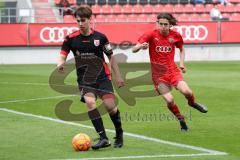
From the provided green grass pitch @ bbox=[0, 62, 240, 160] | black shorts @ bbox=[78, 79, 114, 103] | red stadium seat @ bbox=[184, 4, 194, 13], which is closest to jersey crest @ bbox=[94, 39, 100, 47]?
black shorts @ bbox=[78, 79, 114, 103]

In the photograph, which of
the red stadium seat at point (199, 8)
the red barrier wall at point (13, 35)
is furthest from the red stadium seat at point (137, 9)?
the red barrier wall at point (13, 35)

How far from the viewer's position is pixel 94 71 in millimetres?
11000

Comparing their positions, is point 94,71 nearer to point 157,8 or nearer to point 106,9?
point 106,9

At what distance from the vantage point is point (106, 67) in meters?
11.1

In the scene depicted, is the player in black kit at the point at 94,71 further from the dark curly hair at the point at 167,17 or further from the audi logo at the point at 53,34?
the audi logo at the point at 53,34

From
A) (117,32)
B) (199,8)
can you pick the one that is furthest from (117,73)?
(199,8)

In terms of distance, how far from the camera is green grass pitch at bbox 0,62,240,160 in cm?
1038

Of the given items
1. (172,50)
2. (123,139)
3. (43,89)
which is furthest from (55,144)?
(43,89)

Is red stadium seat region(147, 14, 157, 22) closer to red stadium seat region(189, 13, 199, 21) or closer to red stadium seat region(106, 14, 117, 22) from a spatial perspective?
red stadium seat region(106, 14, 117, 22)

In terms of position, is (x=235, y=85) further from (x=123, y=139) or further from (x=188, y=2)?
(x=188, y=2)

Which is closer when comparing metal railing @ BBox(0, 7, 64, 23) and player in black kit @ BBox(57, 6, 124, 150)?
player in black kit @ BBox(57, 6, 124, 150)

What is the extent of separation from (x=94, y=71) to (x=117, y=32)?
25962 mm

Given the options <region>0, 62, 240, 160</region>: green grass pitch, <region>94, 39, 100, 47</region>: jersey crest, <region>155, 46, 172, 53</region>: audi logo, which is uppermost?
<region>94, 39, 100, 47</region>: jersey crest

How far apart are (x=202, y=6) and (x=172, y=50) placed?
29883mm
